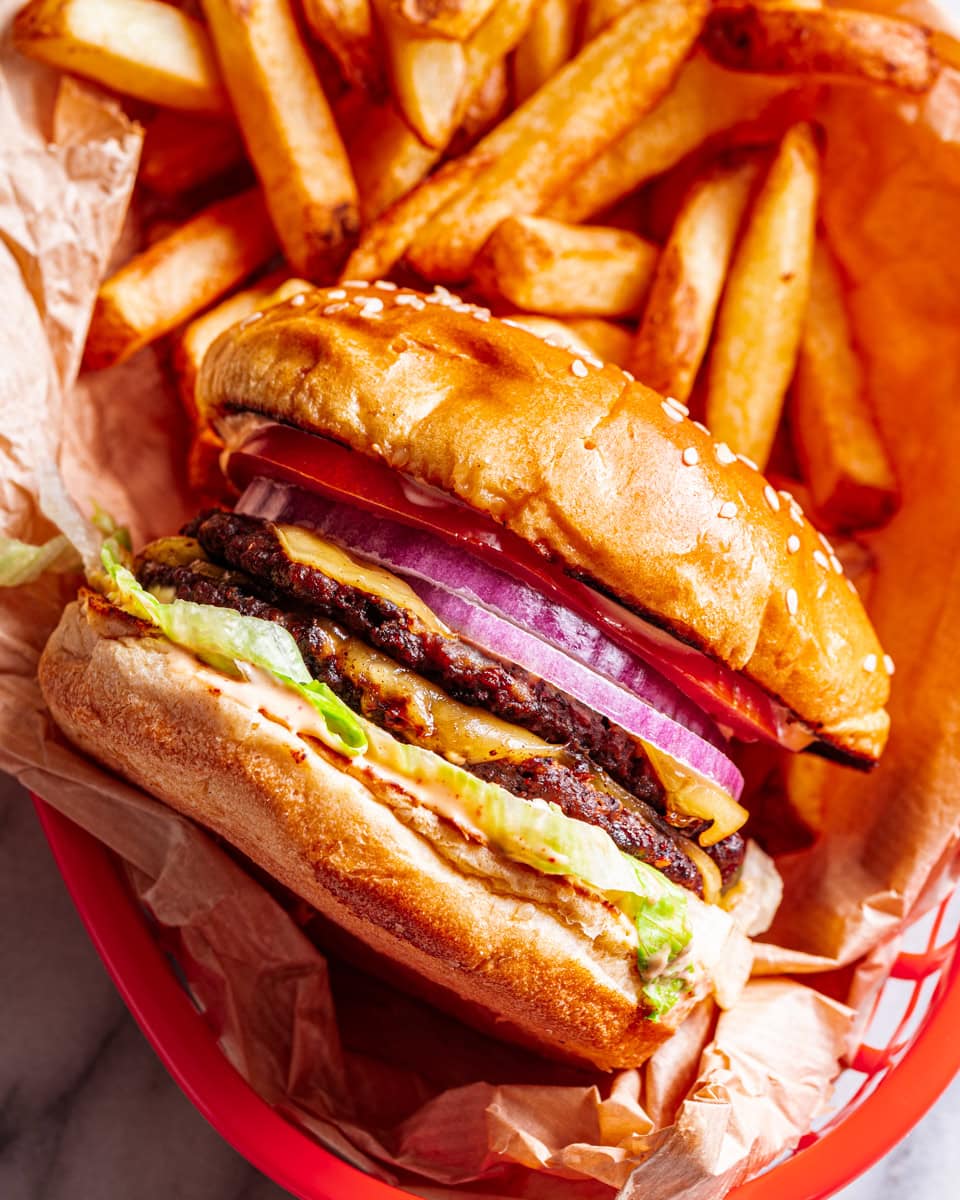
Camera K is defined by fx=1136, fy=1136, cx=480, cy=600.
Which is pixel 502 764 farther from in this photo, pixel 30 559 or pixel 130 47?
pixel 130 47

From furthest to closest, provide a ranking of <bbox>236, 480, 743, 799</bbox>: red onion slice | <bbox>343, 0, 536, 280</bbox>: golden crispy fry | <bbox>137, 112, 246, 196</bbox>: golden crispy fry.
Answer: <bbox>137, 112, 246, 196</bbox>: golden crispy fry → <bbox>343, 0, 536, 280</bbox>: golden crispy fry → <bbox>236, 480, 743, 799</bbox>: red onion slice

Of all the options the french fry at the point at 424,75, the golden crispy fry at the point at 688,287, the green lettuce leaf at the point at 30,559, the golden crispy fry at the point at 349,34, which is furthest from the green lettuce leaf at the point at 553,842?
the golden crispy fry at the point at 349,34

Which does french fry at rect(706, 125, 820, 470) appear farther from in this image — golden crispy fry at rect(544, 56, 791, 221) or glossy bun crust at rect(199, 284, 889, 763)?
glossy bun crust at rect(199, 284, 889, 763)

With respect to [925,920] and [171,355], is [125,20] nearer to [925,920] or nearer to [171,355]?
[171,355]

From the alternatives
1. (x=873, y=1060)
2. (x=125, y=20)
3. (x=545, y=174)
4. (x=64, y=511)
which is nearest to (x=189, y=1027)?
(x=64, y=511)

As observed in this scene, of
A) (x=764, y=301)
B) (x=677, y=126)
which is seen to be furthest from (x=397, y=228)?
(x=764, y=301)

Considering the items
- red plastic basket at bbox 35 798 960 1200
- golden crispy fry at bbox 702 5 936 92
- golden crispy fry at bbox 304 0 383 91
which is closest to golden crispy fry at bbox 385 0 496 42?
golden crispy fry at bbox 304 0 383 91

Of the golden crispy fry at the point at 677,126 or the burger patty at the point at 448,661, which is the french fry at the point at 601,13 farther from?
the burger patty at the point at 448,661
